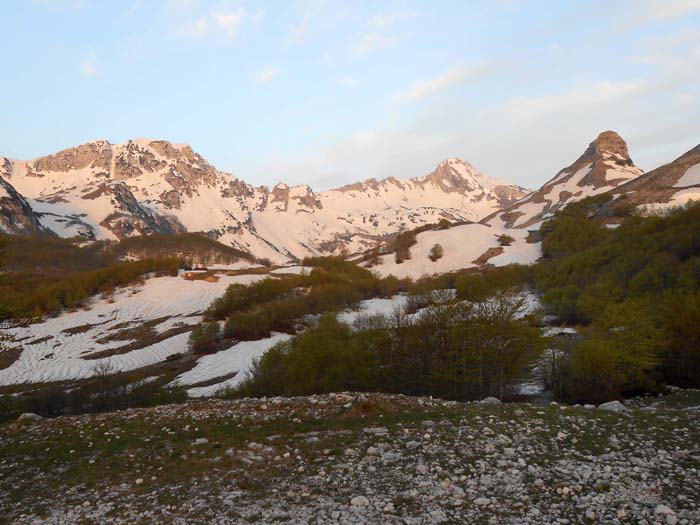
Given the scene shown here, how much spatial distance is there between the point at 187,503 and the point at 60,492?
11.4 feet


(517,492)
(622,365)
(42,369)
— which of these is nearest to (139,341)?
(42,369)

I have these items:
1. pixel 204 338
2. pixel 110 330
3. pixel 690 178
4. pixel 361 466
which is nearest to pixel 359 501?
pixel 361 466

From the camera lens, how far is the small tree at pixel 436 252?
5507 inches

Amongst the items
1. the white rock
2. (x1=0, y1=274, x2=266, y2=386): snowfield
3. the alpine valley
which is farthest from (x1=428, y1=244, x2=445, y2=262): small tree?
the white rock

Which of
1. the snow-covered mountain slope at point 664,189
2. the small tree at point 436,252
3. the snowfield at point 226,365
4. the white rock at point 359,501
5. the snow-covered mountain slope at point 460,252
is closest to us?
the white rock at point 359,501

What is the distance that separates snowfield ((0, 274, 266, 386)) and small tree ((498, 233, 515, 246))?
76618 millimetres

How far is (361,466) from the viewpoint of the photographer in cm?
1125

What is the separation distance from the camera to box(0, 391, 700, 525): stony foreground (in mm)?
8969

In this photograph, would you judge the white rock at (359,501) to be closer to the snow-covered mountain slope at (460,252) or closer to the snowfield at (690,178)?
the snow-covered mountain slope at (460,252)

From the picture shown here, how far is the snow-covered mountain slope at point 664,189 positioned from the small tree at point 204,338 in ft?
351

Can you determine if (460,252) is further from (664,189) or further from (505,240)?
(664,189)

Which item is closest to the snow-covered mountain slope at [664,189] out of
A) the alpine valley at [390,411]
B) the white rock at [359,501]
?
the alpine valley at [390,411]

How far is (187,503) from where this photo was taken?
977cm

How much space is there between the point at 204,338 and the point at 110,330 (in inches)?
1187
